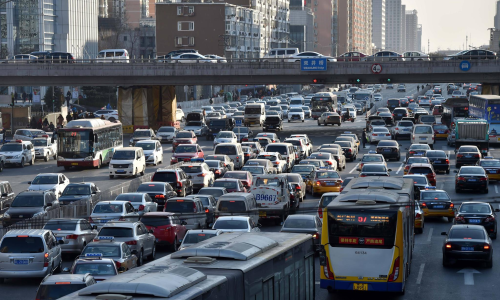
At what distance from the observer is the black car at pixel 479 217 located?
92.2 ft

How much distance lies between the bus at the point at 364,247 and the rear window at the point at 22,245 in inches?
300

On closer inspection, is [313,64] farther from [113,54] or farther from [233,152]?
[233,152]

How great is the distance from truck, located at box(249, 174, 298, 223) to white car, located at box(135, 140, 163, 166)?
1835cm

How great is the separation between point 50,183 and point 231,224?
13.9 meters

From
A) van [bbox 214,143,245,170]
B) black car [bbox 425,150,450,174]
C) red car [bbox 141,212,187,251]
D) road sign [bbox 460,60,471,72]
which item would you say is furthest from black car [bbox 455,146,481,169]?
red car [bbox 141,212,187,251]

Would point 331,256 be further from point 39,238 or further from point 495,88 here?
point 495,88

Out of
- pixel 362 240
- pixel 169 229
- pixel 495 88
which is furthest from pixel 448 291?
pixel 495 88

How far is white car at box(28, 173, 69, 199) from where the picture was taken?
1410 inches

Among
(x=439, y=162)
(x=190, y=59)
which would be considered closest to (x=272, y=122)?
(x=190, y=59)

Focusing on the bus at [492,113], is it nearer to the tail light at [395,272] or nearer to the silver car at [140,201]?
the silver car at [140,201]

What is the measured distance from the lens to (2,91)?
115 m

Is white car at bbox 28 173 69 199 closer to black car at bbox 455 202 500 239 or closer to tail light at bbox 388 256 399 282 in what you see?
black car at bbox 455 202 500 239

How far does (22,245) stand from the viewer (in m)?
21.9

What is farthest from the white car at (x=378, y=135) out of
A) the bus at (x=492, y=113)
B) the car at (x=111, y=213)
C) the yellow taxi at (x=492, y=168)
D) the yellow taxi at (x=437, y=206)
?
the car at (x=111, y=213)
